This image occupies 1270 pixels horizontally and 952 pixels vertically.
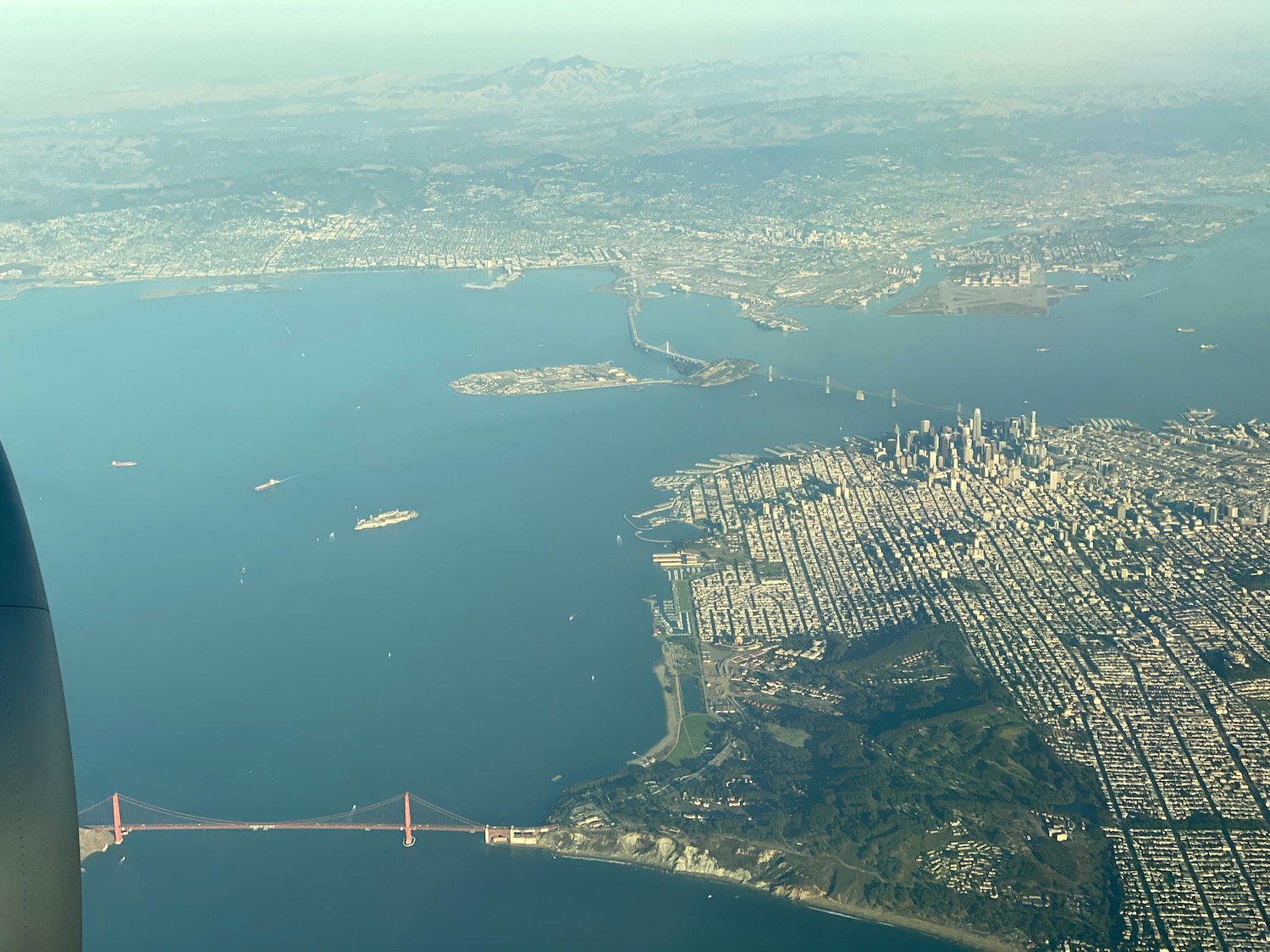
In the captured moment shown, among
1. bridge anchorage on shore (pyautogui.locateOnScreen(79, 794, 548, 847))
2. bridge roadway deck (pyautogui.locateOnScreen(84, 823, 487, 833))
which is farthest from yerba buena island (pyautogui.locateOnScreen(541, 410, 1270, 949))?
bridge roadway deck (pyautogui.locateOnScreen(84, 823, 487, 833))

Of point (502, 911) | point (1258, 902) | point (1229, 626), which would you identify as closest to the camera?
point (1258, 902)

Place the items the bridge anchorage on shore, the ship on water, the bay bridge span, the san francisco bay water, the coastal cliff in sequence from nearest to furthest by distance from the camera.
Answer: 1. the coastal cliff
2. the san francisco bay water
3. the bridge anchorage on shore
4. the ship on water
5. the bay bridge span

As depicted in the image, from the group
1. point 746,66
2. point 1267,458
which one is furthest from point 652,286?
point 746,66

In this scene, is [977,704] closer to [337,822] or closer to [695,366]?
[337,822]

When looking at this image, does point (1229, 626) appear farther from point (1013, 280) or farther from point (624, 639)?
point (1013, 280)

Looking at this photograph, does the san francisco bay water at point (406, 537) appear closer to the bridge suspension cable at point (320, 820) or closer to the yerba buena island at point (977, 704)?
the bridge suspension cable at point (320, 820)

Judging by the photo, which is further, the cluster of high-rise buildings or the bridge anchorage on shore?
the bridge anchorage on shore

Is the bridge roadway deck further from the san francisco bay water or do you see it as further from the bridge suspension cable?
the san francisco bay water
